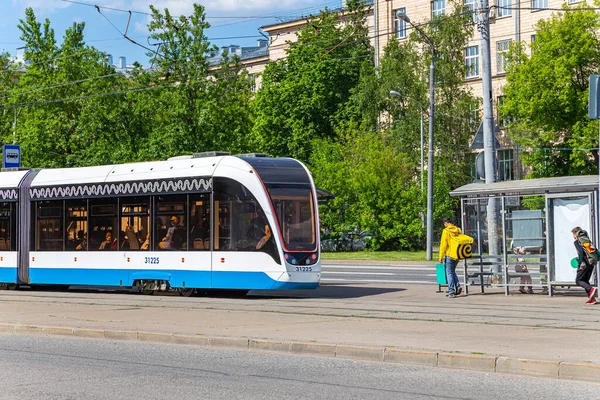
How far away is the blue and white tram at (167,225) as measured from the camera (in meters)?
21.3

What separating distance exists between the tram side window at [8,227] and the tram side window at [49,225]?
0.91m

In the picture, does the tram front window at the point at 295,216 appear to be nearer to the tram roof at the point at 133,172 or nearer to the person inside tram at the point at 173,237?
the tram roof at the point at 133,172

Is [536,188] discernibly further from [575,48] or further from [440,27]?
[440,27]

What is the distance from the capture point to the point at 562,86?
5269 cm

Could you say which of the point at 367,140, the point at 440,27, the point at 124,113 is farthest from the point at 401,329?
the point at 440,27

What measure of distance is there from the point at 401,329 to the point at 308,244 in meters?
7.84

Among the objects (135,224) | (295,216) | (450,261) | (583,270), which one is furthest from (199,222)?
(583,270)

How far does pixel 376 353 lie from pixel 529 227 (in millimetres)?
10044

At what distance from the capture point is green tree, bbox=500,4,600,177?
52312 millimetres

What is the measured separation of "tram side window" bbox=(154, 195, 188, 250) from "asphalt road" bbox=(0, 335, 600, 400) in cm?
1011

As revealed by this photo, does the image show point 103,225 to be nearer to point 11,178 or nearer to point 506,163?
point 11,178

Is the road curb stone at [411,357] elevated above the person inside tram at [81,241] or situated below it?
below

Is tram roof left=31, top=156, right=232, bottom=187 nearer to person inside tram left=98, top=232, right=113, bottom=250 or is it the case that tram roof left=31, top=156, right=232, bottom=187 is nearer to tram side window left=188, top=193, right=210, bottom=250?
tram side window left=188, top=193, right=210, bottom=250

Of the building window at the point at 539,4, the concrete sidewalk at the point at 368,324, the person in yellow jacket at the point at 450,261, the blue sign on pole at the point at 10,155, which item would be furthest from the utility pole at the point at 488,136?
the building window at the point at 539,4
